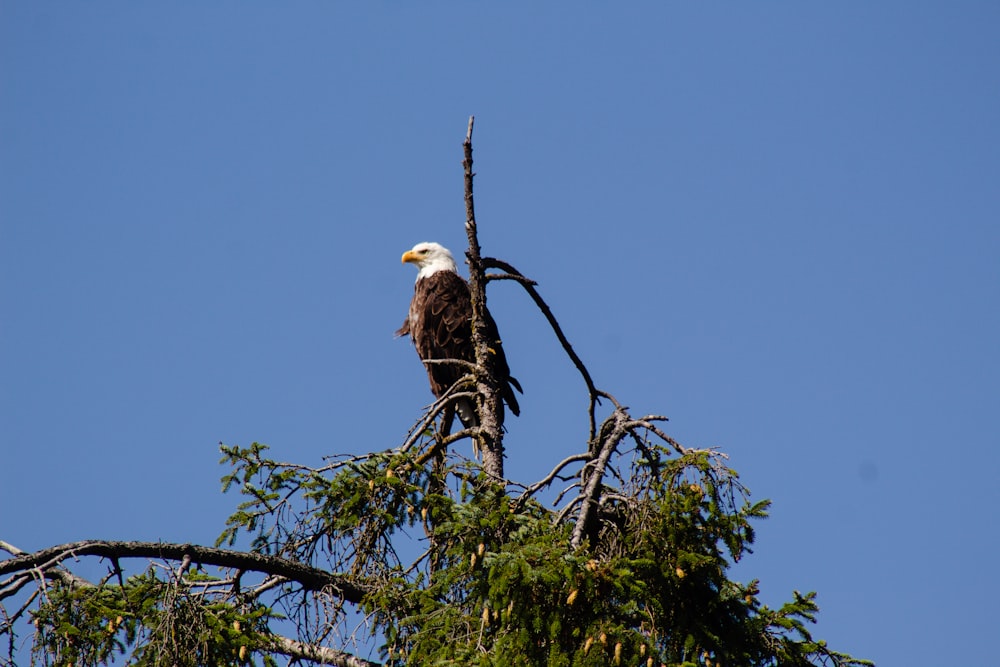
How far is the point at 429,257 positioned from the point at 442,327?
1.24 metres

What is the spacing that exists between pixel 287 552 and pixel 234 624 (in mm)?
748

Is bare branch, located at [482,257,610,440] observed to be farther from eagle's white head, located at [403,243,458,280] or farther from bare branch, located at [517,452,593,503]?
eagle's white head, located at [403,243,458,280]

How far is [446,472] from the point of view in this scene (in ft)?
17.1

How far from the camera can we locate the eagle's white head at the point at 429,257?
9.32 meters

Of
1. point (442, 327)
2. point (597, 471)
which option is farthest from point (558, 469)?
point (442, 327)

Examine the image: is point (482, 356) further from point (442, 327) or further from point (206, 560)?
point (206, 560)

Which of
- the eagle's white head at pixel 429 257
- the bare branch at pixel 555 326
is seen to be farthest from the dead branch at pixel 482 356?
the eagle's white head at pixel 429 257

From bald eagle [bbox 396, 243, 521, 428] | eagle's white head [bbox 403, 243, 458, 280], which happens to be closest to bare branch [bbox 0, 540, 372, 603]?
bald eagle [bbox 396, 243, 521, 428]

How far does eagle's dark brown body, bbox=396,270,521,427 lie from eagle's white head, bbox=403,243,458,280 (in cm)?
33

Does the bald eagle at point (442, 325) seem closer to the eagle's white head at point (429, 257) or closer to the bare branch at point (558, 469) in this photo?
the eagle's white head at point (429, 257)

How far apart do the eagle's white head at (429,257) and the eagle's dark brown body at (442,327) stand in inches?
13.2

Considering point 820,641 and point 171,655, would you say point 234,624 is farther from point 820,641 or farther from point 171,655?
point 820,641

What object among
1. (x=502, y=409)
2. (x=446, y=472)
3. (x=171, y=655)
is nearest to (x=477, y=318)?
(x=502, y=409)

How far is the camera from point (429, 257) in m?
9.42
